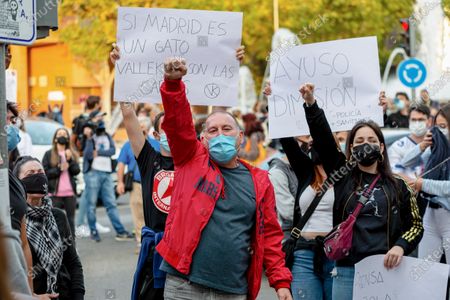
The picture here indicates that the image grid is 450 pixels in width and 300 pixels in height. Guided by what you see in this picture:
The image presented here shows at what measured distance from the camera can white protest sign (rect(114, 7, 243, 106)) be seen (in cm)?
645

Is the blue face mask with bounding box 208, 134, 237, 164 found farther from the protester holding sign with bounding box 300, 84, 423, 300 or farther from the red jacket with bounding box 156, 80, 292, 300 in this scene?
the protester holding sign with bounding box 300, 84, 423, 300

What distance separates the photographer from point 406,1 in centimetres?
3941

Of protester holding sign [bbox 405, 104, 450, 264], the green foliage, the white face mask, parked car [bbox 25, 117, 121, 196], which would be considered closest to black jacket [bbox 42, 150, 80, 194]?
the white face mask

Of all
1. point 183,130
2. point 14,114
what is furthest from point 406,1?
point 183,130

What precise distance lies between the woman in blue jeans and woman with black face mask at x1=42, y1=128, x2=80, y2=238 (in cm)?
677

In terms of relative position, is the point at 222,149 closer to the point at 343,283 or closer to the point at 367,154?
the point at 367,154

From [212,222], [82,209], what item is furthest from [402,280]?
[82,209]

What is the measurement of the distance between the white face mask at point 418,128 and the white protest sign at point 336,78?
11.4ft

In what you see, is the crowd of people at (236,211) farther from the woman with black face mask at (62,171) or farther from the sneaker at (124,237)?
the sneaker at (124,237)

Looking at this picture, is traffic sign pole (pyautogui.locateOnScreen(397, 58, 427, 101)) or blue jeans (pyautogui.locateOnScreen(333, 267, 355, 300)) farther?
traffic sign pole (pyautogui.locateOnScreen(397, 58, 427, 101))

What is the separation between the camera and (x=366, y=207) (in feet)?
19.2

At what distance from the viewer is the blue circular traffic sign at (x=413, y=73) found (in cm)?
1831

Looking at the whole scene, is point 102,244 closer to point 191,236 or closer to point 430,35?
point 191,236

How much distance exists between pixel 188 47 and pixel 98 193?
8.17 m
